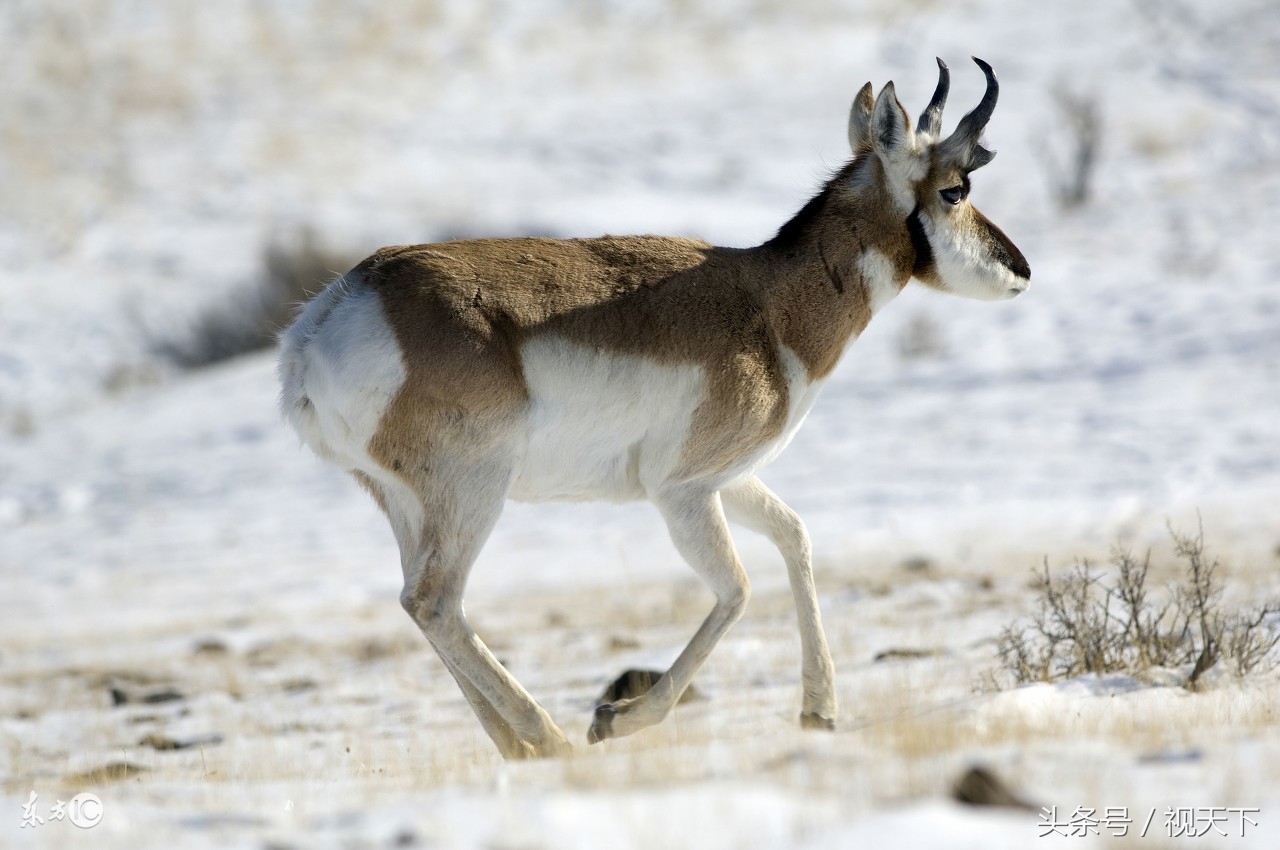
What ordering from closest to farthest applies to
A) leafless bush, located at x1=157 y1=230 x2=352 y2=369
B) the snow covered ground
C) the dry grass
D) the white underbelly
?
the dry grass
the snow covered ground
the white underbelly
leafless bush, located at x1=157 y1=230 x2=352 y2=369

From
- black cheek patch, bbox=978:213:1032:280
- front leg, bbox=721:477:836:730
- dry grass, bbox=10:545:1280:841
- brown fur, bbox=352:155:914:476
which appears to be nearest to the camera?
dry grass, bbox=10:545:1280:841

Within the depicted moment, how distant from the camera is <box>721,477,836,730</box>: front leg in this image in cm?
606

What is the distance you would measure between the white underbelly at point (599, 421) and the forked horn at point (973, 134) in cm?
174

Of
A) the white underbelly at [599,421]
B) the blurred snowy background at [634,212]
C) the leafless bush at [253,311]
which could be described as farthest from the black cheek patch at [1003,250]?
the leafless bush at [253,311]

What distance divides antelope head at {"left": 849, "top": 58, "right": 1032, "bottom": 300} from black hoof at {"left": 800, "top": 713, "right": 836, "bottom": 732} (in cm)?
218

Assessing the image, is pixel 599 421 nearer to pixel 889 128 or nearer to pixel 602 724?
pixel 602 724

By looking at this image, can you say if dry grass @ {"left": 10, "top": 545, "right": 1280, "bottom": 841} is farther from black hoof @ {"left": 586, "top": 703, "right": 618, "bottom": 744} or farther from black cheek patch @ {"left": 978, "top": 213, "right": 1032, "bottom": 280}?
black cheek patch @ {"left": 978, "top": 213, "right": 1032, "bottom": 280}

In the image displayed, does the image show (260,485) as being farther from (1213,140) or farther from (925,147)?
(1213,140)

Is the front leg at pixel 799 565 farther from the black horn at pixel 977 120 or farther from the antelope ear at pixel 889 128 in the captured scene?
the black horn at pixel 977 120

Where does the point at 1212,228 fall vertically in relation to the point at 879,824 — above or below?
above

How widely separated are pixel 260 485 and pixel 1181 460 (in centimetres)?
1224

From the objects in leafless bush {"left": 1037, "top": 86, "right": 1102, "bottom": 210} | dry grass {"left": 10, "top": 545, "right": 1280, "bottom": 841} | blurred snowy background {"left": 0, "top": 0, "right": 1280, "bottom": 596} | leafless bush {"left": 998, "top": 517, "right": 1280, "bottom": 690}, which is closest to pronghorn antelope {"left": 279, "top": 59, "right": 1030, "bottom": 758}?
dry grass {"left": 10, "top": 545, "right": 1280, "bottom": 841}

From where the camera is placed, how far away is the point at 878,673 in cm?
729

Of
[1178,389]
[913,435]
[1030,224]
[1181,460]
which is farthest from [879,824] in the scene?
[1030,224]
